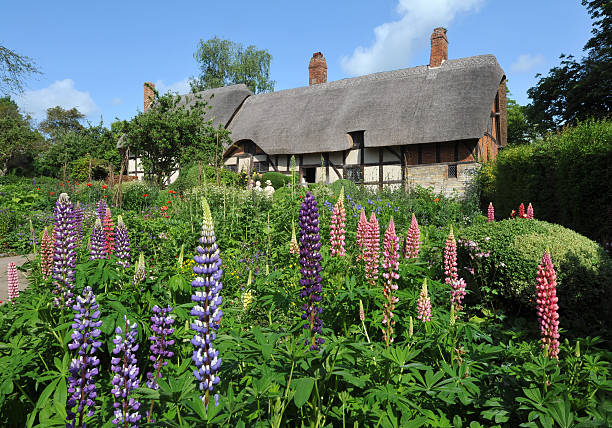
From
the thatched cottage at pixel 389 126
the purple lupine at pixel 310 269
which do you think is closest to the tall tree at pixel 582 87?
the thatched cottage at pixel 389 126

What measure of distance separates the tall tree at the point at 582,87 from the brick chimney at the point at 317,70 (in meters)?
13.3

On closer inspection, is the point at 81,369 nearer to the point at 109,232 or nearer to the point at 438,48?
the point at 109,232

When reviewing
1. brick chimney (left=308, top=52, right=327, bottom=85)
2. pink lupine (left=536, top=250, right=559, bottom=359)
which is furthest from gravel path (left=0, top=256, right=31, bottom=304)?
brick chimney (left=308, top=52, right=327, bottom=85)

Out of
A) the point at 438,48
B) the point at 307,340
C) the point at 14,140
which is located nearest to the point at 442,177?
the point at 438,48

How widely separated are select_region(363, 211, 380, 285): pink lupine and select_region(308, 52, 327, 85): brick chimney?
84.3 ft

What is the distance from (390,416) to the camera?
1.69m

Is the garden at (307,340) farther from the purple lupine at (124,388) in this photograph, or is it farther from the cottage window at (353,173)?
the cottage window at (353,173)

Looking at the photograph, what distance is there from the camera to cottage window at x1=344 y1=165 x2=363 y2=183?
68.1 ft

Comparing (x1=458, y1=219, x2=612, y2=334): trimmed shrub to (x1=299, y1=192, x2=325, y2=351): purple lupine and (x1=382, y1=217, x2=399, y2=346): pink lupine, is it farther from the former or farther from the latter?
(x1=299, y1=192, x2=325, y2=351): purple lupine

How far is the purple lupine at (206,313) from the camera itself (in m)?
1.53

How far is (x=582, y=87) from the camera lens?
1900 centimetres

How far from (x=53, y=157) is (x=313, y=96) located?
88.2 feet

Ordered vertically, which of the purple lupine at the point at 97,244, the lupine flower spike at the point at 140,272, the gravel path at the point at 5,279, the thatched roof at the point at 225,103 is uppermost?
the thatched roof at the point at 225,103

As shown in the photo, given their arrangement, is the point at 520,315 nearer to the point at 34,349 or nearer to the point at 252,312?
the point at 252,312
